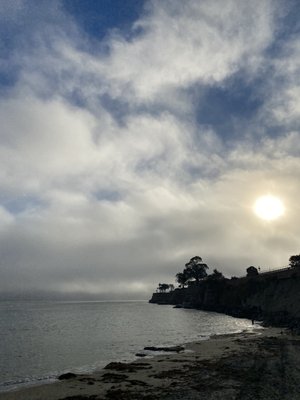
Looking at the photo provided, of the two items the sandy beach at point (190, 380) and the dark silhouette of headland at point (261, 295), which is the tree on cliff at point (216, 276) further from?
the sandy beach at point (190, 380)

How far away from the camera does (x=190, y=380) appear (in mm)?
35156

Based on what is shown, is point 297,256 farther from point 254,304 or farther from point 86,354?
point 86,354

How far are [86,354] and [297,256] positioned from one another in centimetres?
12881

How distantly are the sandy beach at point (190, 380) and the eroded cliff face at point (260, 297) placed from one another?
167 ft

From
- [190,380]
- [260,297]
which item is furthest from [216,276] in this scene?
[190,380]

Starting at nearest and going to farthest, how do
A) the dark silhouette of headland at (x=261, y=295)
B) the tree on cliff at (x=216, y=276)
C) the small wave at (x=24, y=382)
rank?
the small wave at (x=24, y=382)
the dark silhouette of headland at (x=261, y=295)
the tree on cliff at (x=216, y=276)

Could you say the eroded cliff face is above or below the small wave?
above

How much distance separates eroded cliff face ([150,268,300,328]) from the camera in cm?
11118

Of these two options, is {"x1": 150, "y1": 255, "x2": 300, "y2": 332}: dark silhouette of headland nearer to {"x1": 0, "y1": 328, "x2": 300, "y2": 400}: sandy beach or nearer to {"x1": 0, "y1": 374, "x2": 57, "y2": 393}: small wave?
{"x1": 0, "y1": 328, "x2": 300, "y2": 400}: sandy beach

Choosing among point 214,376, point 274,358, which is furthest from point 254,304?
point 214,376

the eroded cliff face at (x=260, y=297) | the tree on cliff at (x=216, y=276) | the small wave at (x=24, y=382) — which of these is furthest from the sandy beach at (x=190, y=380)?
the tree on cliff at (x=216, y=276)

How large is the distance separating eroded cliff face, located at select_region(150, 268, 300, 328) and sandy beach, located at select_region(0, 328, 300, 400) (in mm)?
50998

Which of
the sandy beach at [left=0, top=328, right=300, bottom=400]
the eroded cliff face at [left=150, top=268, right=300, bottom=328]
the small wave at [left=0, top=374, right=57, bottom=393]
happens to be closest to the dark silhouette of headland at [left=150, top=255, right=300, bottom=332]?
the eroded cliff face at [left=150, top=268, right=300, bottom=328]

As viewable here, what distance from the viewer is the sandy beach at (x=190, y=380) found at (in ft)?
98.1
